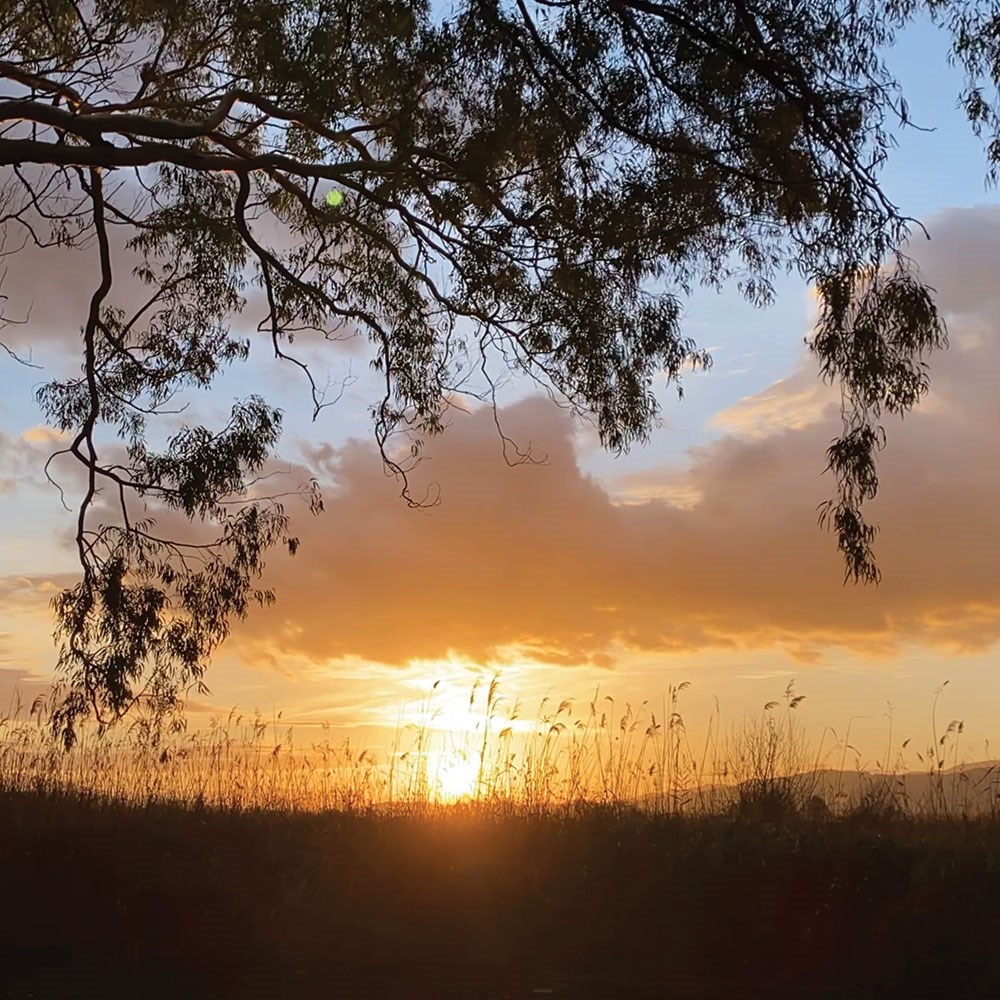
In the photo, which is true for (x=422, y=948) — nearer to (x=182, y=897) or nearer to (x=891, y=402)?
(x=182, y=897)

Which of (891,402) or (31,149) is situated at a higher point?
(31,149)

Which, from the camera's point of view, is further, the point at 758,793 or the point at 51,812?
the point at 758,793

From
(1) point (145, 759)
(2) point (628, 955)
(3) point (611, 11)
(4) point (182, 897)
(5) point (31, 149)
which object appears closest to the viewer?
(2) point (628, 955)

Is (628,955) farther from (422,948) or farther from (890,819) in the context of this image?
(890,819)

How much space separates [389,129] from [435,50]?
4.00 feet

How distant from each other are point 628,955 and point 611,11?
566cm

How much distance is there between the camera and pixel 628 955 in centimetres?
686

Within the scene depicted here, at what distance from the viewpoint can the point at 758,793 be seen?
9336mm

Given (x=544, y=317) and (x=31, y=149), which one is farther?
(x=544, y=317)

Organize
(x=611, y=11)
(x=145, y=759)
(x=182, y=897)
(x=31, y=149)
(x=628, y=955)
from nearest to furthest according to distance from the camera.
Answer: (x=628, y=955) < (x=182, y=897) < (x=611, y=11) < (x=31, y=149) < (x=145, y=759)

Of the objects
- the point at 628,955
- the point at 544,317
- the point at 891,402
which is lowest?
the point at 628,955

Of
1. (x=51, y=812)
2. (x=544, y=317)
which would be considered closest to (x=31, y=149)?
(x=544, y=317)

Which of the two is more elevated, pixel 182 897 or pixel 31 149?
pixel 31 149

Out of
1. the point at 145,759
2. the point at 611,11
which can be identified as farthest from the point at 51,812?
the point at 611,11
